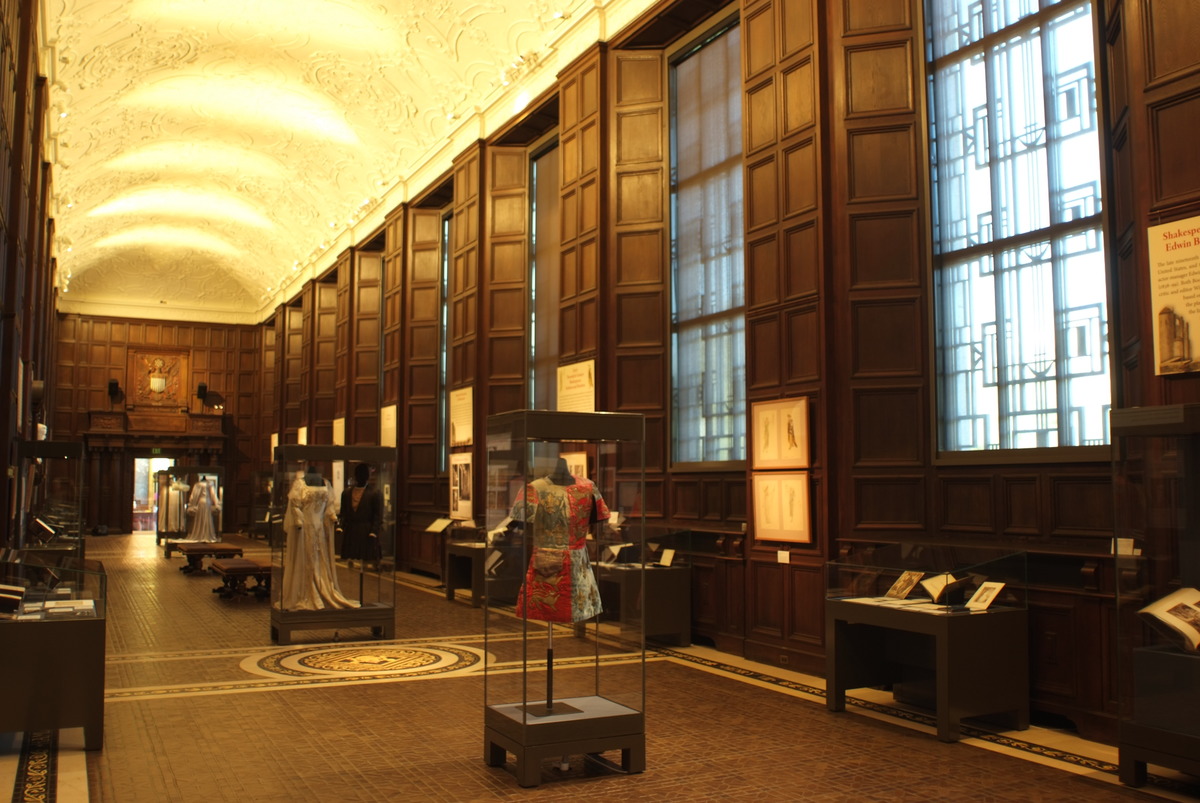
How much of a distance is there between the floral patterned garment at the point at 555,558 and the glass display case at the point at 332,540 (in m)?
5.40

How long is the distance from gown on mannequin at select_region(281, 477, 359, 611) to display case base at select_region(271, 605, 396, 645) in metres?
0.07

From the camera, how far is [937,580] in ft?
22.6

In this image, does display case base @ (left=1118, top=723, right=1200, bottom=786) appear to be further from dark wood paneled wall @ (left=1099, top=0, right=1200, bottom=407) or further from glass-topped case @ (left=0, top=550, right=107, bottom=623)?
glass-topped case @ (left=0, top=550, right=107, bottom=623)

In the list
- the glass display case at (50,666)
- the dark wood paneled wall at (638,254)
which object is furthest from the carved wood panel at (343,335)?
the glass display case at (50,666)

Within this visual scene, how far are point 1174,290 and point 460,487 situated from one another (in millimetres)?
12466

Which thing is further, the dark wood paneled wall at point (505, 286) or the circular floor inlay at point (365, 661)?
the dark wood paneled wall at point (505, 286)

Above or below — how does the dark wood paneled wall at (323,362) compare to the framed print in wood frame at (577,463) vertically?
above

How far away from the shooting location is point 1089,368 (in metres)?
7.18

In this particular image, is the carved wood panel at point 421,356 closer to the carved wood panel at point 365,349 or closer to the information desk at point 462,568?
the carved wood panel at point 365,349

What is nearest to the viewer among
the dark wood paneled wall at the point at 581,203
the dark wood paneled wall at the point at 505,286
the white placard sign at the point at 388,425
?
the dark wood paneled wall at the point at 581,203

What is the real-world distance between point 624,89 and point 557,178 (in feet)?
9.99

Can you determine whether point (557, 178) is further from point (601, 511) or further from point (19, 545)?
point (601, 511)

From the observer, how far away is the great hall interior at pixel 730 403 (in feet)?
19.1

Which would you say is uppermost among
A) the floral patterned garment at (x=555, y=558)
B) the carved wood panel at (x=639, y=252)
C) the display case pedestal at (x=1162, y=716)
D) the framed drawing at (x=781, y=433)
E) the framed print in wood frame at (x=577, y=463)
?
the carved wood panel at (x=639, y=252)
